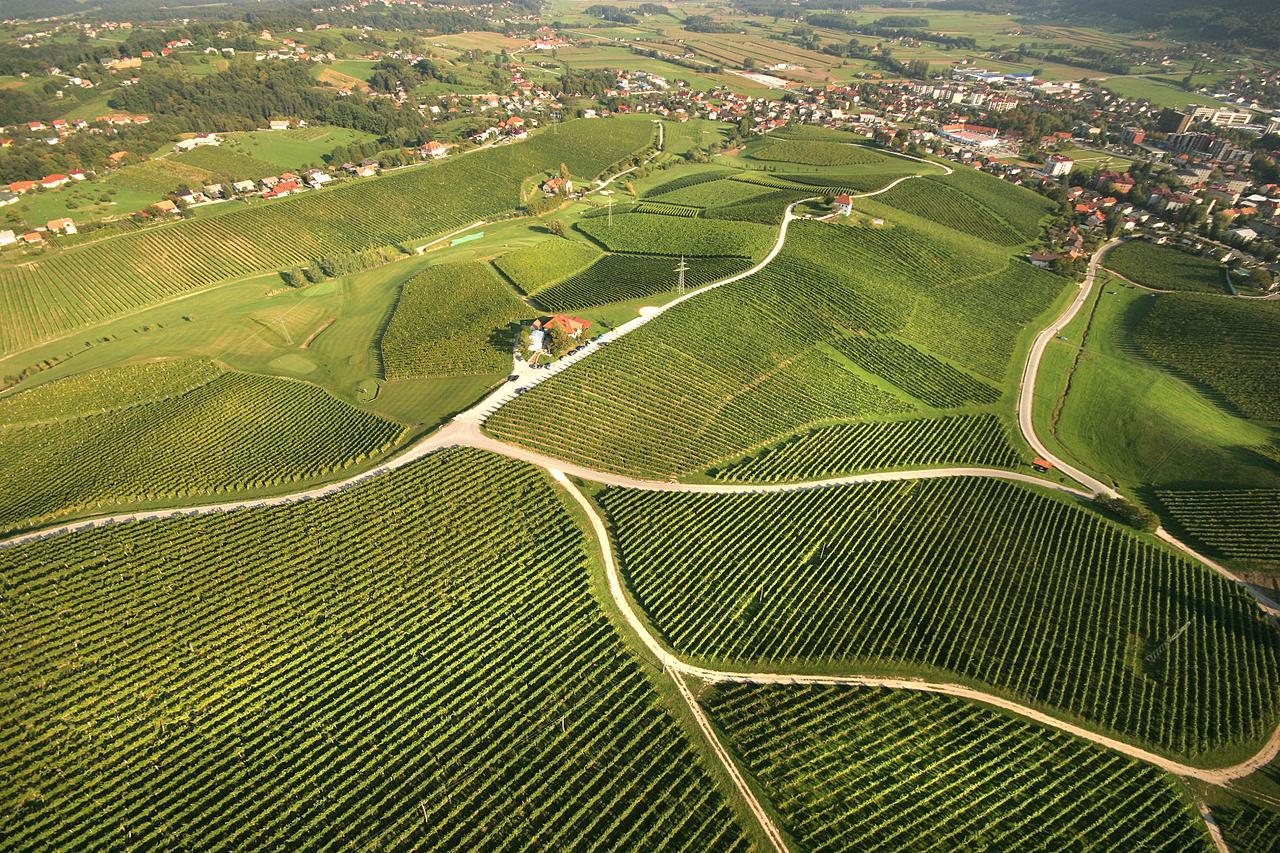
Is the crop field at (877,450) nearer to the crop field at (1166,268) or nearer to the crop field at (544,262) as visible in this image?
the crop field at (544,262)

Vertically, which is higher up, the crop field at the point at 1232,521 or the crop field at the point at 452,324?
Result: the crop field at the point at 452,324

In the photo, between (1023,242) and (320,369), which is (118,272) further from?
(1023,242)

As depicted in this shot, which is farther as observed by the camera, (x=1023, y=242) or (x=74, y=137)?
(x=74, y=137)

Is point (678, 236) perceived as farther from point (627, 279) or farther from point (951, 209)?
point (951, 209)

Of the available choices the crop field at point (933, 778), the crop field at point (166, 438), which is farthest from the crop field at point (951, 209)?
the crop field at point (166, 438)

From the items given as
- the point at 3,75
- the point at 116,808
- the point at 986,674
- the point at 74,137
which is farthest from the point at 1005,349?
the point at 3,75

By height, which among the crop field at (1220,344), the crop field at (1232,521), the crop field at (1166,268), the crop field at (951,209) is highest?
the crop field at (951,209)
